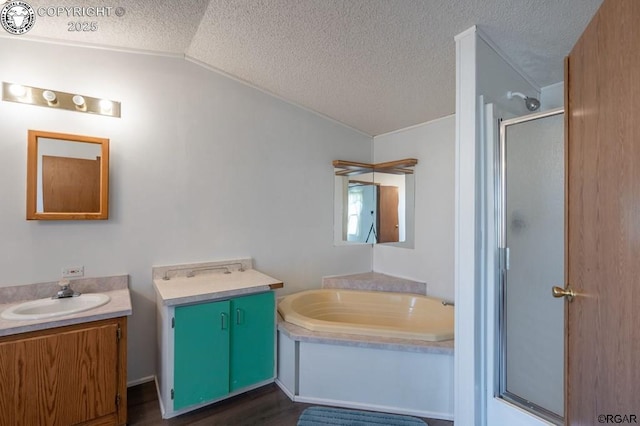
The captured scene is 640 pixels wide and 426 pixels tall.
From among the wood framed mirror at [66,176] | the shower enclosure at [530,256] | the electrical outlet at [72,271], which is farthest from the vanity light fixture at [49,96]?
the shower enclosure at [530,256]

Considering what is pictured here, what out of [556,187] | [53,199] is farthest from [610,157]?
[53,199]

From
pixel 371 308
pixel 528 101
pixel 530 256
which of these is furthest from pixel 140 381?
pixel 528 101

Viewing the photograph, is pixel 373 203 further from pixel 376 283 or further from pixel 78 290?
pixel 78 290

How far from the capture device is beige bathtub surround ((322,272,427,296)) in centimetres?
300

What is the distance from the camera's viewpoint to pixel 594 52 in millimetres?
964

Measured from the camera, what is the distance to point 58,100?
1.97 metres

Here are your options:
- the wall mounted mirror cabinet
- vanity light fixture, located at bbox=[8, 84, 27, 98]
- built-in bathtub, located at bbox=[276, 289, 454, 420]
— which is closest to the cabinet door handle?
built-in bathtub, located at bbox=[276, 289, 454, 420]

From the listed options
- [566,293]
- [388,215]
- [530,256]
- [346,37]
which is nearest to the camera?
[566,293]

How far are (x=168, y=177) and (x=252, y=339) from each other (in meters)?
1.45

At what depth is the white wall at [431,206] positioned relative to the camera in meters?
2.80

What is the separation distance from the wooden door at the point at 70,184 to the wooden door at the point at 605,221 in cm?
275

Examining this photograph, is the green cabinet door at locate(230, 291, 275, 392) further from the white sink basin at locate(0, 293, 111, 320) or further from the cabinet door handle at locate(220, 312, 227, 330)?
the white sink basin at locate(0, 293, 111, 320)

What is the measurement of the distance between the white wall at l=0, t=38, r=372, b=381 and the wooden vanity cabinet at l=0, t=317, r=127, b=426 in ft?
1.86

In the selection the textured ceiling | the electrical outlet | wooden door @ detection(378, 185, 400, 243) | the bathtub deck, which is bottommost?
the bathtub deck
